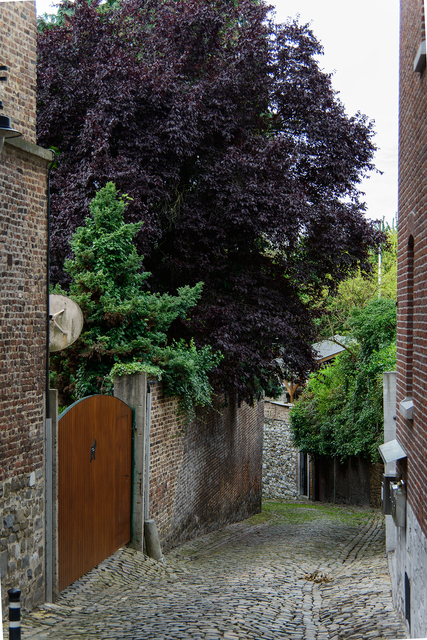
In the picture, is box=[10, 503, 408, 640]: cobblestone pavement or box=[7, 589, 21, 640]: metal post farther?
box=[10, 503, 408, 640]: cobblestone pavement

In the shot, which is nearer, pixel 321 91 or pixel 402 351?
pixel 402 351

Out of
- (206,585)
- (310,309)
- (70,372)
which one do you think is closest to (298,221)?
(310,309)

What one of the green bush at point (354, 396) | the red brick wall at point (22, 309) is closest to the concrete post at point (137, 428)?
the red brick wall at point (22, 309)

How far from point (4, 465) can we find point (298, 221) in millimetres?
9339

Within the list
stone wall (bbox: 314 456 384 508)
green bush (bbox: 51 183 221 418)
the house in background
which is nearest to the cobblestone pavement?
the house in background

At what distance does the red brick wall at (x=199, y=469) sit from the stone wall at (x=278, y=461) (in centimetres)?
1057

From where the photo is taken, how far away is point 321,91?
15141 millimetres

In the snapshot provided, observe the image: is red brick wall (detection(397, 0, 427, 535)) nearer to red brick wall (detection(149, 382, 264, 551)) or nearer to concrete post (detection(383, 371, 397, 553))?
concrete post (detection(383, 371, 397, 553))

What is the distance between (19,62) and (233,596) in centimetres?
681

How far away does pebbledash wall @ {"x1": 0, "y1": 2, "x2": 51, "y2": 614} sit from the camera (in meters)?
6.27

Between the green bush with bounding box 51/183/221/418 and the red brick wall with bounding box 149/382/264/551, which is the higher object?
the green bush with bounding box 51/183/221/418

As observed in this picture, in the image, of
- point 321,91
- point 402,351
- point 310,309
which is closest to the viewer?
point 402,351

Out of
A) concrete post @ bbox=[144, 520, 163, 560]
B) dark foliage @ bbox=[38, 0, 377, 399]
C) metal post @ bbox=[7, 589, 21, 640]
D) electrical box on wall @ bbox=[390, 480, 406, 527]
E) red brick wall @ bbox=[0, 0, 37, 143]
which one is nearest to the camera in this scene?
metal post @ bbox=[7, 589, 21, 640]

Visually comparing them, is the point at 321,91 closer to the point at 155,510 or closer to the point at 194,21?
the point at 194,21
